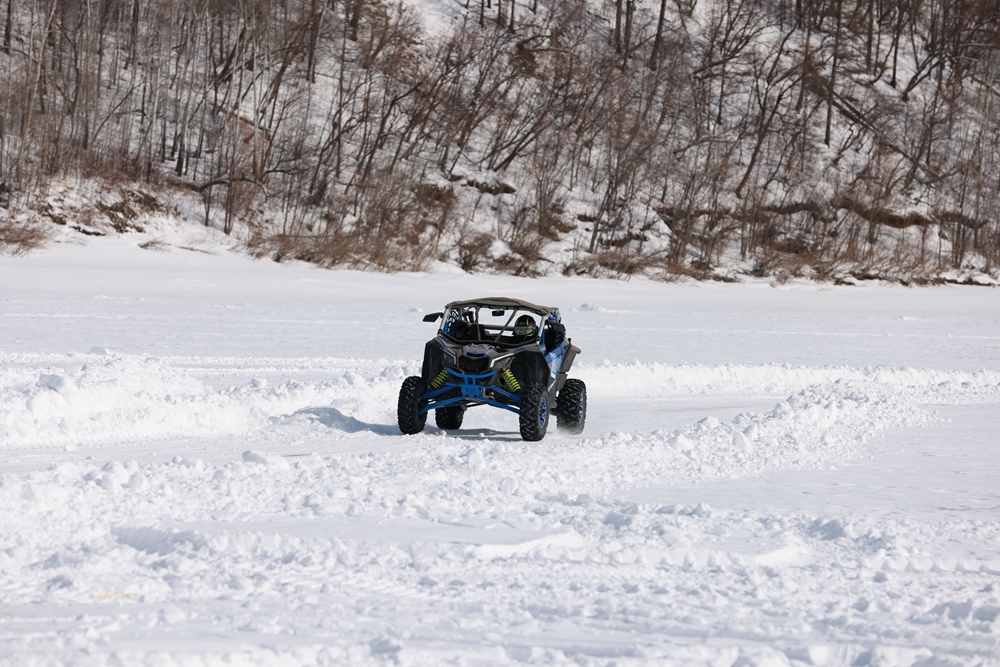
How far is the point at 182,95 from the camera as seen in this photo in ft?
138

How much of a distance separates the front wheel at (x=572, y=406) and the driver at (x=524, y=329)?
0.80m

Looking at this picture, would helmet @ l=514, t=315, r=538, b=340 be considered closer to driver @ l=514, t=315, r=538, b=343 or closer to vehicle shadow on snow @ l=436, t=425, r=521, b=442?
driver @ l=514, t=315, r=538, b=343

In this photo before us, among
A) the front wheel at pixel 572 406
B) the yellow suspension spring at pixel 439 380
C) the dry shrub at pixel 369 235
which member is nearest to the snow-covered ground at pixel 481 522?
the front wheel at pixel 572 406

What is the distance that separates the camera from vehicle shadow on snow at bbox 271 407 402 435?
404 inches

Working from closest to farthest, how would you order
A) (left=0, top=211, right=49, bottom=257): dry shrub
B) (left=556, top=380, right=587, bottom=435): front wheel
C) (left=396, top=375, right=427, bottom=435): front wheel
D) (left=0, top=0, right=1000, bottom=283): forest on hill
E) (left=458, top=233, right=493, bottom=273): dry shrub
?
(left=396, top=375, right=427, bottom=435): front wheel
(left=556, top=380, right=587, bottom=435): front wheel
(left=0, top=211, right=49, bottom=257): dry shrub
(left=0, top=0, right=1000, bottom=283): forest on hill
(left=458, top=233, right=493, bottom=273): dry shrub

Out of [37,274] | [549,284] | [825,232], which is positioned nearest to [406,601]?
[37,274]

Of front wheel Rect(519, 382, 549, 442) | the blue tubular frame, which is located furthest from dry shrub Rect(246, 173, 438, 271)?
front wheel Rect(519, 382, 549, 442)

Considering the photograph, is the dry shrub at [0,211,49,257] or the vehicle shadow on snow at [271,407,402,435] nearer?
the vehicle shadow on snow at [271,407,402,435]

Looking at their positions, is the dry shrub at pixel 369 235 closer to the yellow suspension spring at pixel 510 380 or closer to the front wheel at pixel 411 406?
Answer: the front wheel at pixel 411 406

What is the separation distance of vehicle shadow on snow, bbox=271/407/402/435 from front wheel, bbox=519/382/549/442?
1.48 m

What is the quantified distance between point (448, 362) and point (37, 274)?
21.1 m

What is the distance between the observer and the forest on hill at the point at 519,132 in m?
37.5

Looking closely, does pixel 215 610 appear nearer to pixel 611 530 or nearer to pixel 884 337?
pixel 611 530

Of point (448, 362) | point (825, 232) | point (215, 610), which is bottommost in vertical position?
point (215, 610)
